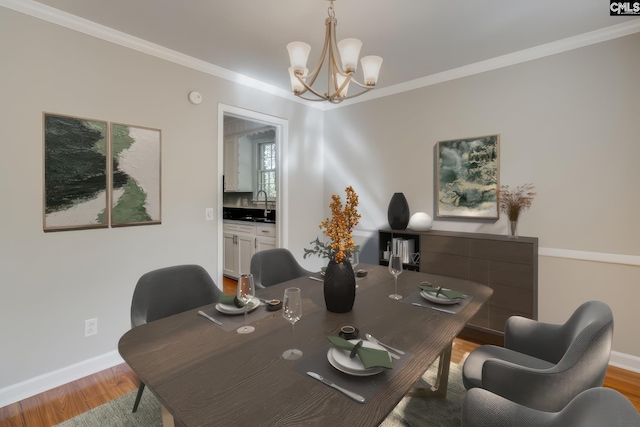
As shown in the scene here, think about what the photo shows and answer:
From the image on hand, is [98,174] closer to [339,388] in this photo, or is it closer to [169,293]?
[169,293]

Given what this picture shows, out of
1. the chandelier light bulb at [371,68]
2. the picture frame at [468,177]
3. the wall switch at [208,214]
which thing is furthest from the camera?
the wall switch at [208,214]

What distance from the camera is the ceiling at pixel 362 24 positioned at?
2.12 meters

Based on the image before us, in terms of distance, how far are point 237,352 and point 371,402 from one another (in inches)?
20.4

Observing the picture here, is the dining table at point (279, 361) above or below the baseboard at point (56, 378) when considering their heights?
above

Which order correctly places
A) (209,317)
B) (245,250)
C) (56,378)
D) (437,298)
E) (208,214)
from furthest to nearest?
(245,250) < (208,214) < (56,378) < (437,298) < (209,317)

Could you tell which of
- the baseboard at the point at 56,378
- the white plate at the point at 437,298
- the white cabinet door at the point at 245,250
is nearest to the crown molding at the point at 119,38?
the white cabinet door at the point at 245,250

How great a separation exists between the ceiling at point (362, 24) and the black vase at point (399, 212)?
137 centimetres

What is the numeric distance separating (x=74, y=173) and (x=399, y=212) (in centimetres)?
288

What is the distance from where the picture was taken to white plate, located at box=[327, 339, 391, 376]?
1.01 m

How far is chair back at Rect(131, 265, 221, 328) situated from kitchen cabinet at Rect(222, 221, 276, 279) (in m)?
2.09

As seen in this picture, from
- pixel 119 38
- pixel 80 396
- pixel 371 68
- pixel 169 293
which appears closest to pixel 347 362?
pixel 169 293

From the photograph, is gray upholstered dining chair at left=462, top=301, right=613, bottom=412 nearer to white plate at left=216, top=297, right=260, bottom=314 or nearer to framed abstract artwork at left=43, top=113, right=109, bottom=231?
white plate at left=216, top=297, right=260, bottom=314

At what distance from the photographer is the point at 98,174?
2.40 meters

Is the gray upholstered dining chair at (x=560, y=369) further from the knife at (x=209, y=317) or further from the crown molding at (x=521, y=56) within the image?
the crown molding at (x=521, y=56)
